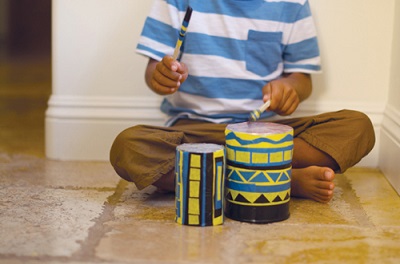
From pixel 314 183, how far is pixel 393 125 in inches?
12.0

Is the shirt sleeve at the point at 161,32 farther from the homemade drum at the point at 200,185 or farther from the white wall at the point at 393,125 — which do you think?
the white wall at the point at 393,125

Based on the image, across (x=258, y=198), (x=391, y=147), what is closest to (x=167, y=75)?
(x=258, y=198)

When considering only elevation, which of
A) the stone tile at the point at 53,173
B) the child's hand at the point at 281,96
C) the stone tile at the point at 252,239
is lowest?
the stone tile at the point at 53,173

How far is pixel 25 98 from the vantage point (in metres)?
2.41

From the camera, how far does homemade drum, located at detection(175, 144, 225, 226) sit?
112cm

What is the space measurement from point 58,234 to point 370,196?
0.60m

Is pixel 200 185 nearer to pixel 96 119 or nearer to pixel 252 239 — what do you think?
pixel 252 239

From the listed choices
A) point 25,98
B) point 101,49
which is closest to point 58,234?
point 101,49

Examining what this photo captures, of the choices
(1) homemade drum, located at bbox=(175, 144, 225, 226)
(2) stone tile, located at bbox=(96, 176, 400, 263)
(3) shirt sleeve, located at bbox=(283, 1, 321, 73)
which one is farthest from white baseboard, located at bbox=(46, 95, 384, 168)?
(1) homemade drum, located at bbox=(175, 144, 225, 226)

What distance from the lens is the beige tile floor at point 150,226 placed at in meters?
1.02

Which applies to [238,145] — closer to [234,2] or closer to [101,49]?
[234,2]

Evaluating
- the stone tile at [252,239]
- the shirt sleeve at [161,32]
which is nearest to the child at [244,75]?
the shirt sleeve at [161,32]

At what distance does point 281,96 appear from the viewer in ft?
4.31

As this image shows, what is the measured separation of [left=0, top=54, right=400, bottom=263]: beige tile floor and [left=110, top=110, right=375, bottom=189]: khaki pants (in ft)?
0.21
